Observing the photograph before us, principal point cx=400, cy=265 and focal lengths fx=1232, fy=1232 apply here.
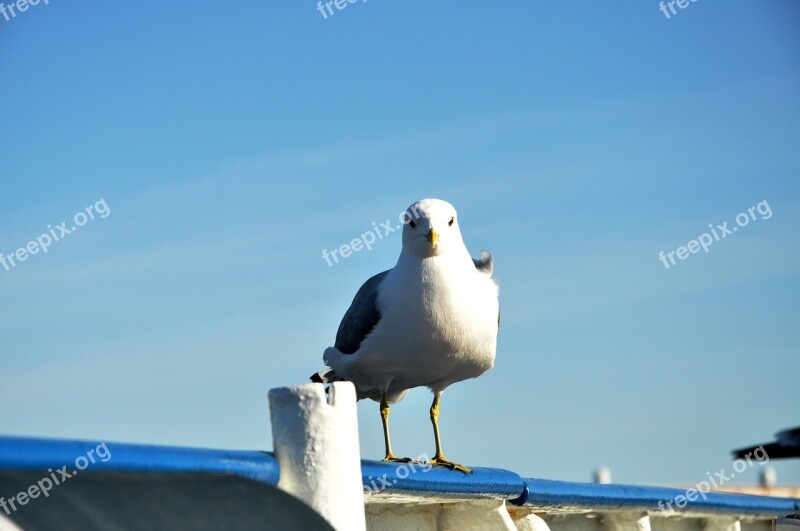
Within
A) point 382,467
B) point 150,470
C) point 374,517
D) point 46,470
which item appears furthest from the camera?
point 374,517

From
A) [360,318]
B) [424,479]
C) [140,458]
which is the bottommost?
[140,458]

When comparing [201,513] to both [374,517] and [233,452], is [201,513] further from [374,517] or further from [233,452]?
[374,517]

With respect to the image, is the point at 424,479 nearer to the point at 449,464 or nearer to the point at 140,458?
the point at 449,464

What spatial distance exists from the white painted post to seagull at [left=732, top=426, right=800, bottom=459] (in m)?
6.60

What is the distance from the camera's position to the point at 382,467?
432 centimetres

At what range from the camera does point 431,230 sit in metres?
5.89

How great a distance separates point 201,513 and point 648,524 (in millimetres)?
3850

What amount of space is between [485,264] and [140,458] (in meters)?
3.65

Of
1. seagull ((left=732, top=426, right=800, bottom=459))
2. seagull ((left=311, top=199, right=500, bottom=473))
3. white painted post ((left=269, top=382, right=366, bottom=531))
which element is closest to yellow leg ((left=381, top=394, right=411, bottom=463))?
seagull ((left=311, top=199, right=500, bottom=473))

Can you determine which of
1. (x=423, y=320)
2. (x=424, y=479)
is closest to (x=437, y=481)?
(x=424, y=479)

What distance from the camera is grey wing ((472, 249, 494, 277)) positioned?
6.45 metres

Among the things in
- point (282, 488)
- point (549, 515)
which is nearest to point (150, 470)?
point (282, 488)

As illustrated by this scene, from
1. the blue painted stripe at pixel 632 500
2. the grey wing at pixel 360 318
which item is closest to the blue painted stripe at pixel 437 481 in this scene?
the blue painted stripe at pixel 632 500

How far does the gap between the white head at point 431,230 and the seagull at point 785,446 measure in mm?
4580
